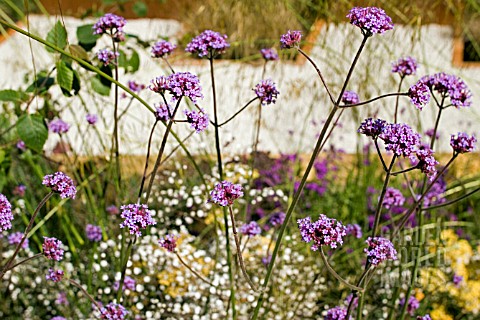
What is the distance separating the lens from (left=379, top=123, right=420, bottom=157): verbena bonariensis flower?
0.89 m

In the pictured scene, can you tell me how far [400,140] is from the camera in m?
0.89

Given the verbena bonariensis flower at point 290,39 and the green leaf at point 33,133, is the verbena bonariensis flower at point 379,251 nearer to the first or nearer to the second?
the verbena bonariensis flower at point 290,39

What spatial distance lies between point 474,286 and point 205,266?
761 mm

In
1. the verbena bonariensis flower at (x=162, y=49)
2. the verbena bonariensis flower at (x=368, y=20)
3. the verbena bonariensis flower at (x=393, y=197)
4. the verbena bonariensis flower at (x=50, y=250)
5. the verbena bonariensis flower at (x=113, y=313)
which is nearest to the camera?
the verbena bonariensis flower at (x=368, y=20)

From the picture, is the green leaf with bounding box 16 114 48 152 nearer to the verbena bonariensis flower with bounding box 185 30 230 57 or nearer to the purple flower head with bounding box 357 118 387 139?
the verbena bonariensis flower with bounding box 185 30 230 57

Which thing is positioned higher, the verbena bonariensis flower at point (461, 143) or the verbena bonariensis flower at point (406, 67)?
the verbena bonariensis flower at point (406, 67)

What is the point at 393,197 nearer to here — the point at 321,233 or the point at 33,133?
the point at 321,233

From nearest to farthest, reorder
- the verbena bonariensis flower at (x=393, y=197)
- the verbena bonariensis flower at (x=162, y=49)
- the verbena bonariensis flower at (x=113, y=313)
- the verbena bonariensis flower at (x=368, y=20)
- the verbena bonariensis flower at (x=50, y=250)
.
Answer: the verbena bonariensis flower at (x=368, y=20) → the verbena bonariensis flower at (x=50, y=250) → the verbena bonariensis flower at (x=113, y=313) → the verbena bonariensis flower at (x=162, y=49) → the verbena bonariensis flower at (x=393, y=197)

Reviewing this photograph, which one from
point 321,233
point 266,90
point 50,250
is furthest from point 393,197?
point 50,250

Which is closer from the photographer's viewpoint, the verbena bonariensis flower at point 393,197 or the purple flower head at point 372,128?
the purple flower head at point 372,128

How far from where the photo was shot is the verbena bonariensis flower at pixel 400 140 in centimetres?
89

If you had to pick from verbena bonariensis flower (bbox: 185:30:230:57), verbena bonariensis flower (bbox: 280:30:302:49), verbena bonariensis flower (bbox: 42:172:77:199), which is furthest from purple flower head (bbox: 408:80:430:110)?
verbena bonariensis flower (bbox: 42:172:77:199)

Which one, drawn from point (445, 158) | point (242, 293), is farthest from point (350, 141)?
point (242, 293)

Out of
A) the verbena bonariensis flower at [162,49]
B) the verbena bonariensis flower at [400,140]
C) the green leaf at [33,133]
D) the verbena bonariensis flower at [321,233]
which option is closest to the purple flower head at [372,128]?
the verbena bonariensis flower at [400,140]
